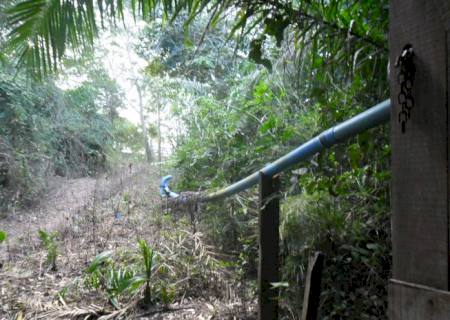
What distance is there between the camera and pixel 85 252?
416 cm

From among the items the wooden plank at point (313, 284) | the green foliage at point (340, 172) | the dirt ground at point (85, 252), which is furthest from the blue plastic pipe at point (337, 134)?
the dirt ground at point (85, 252)

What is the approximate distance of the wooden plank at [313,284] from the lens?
1.21 metres

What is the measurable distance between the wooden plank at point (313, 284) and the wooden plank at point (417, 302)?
0.77 ft

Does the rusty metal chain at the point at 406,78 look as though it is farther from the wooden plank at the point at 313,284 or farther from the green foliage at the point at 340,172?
the green foliage at the point at 340,172

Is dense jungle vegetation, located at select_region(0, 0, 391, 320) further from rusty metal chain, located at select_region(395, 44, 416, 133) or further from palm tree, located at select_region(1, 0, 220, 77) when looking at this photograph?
rusty metal chain, located at select_region(395, 44, 416, 133)

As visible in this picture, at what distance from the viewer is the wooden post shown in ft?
2.87

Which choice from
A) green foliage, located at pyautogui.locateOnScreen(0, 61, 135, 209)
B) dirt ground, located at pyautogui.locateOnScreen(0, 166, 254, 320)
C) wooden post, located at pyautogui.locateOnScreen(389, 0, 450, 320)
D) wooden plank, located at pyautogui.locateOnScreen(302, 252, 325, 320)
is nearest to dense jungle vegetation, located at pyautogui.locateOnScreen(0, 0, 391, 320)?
dirt ground, located at pyautogui.locateOnScreen(0, 166, 254, 320)

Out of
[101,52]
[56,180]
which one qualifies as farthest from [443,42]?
[101,52]

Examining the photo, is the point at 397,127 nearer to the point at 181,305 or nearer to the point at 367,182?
the point at 367,182

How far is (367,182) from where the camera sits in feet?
6.40

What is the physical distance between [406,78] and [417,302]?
0.49 m

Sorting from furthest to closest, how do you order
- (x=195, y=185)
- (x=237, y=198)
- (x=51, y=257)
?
(x=195, y=185) < (x=51, y=257) < (x=237, y=198)

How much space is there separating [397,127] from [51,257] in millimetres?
3655

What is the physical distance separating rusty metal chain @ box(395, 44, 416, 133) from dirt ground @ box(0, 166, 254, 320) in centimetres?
174
